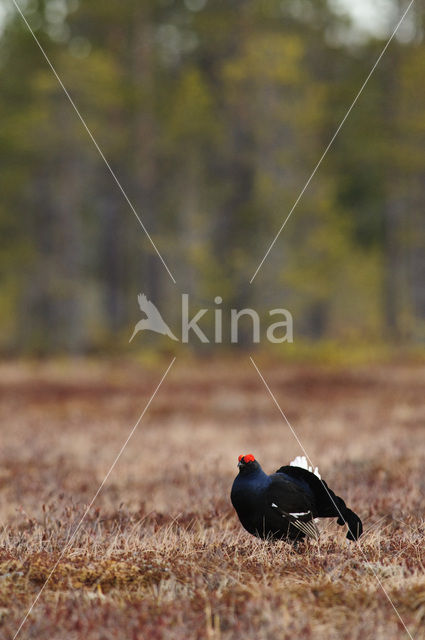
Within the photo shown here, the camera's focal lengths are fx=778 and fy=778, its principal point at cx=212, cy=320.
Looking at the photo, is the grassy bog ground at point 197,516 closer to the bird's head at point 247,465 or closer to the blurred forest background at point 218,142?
the bird's head at point 247,465

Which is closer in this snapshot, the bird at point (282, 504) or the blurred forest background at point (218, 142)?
the bird at point (282, 504)

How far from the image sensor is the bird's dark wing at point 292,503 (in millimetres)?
4680

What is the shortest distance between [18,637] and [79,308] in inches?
943

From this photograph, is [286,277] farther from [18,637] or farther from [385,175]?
[18,637]

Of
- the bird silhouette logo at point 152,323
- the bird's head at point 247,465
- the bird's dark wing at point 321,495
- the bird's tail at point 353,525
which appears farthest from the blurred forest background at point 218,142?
the bird's tail at point 353,525

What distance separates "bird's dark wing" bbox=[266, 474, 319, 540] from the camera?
15.4ft

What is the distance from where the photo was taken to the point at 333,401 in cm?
1616

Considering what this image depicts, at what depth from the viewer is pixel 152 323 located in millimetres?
27281

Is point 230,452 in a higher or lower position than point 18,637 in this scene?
lower

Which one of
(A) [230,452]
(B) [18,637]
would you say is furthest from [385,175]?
(B) [18,637]

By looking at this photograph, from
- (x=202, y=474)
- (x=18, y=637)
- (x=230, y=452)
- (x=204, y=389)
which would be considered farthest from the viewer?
(x=204, y=389)

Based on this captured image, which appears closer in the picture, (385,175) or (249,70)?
(249,70)

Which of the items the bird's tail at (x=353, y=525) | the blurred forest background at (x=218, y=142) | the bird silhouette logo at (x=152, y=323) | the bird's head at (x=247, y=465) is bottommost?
the bird silhouette logo at (x=152, y=323)

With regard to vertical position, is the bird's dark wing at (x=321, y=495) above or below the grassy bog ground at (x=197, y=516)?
above
